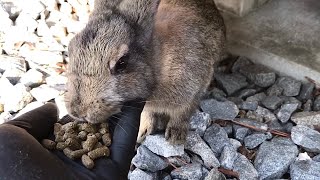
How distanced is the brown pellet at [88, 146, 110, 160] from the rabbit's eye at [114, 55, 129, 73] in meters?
0.42

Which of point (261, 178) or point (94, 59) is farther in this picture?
point (261, 178)

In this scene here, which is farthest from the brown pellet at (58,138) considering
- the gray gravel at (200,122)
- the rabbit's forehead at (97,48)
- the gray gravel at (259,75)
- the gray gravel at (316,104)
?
the gray gravel at (316,104)

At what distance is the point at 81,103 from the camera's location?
2.60m

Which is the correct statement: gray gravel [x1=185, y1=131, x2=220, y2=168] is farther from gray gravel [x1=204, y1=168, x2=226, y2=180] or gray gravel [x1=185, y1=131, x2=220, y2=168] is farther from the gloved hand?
the gloved hand

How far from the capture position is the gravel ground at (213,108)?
10.7ft

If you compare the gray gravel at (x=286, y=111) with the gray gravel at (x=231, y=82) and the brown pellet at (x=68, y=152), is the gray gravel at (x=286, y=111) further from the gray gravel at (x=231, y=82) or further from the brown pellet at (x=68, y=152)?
the brown pellet at (x=68, y=152)

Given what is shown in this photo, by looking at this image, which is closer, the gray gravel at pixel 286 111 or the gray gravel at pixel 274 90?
the gray gravel at pixel 286 111

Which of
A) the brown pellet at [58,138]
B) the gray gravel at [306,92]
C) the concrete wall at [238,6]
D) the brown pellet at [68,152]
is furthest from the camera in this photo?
the concrete wall at [238,6]

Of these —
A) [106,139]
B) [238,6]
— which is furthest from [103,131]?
[238,6]

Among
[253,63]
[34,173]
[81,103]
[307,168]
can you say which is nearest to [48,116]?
[81,103]

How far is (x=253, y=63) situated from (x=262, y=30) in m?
0.33

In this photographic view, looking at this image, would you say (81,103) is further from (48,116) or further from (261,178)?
(261,178)

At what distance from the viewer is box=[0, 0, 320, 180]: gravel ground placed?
3.27 m

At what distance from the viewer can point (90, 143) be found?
9.25 feet
